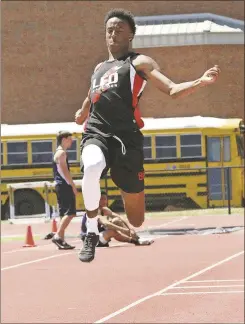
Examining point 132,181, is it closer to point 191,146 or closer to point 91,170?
point 91,170

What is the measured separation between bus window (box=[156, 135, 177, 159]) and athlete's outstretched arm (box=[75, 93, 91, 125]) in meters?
5.31

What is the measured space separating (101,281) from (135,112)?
13327 centimetres

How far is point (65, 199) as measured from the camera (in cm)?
1163

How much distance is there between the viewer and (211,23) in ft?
38.2

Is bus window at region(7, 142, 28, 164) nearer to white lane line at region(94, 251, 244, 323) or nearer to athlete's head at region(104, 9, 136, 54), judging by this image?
athlete's head at region(104, 9, 136, 54)

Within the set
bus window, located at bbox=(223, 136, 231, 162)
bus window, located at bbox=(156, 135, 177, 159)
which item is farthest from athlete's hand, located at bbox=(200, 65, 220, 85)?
bus window, located at bbox=(223, 136, 231, 162)

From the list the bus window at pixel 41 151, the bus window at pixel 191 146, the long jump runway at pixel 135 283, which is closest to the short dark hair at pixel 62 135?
the bus window at pixel 41 151

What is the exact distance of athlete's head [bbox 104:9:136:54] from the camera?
825 cm

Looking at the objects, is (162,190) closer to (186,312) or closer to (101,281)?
(101,281)

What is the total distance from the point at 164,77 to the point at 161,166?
19.1ft

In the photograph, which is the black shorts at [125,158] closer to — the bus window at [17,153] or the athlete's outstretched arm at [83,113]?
the athlete's outstretched arm at [83,113]

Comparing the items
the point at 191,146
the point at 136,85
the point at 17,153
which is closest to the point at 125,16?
the point at 136,85

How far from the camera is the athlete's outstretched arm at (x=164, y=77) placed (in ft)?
27.3

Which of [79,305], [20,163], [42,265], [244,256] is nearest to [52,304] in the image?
[79,305]
